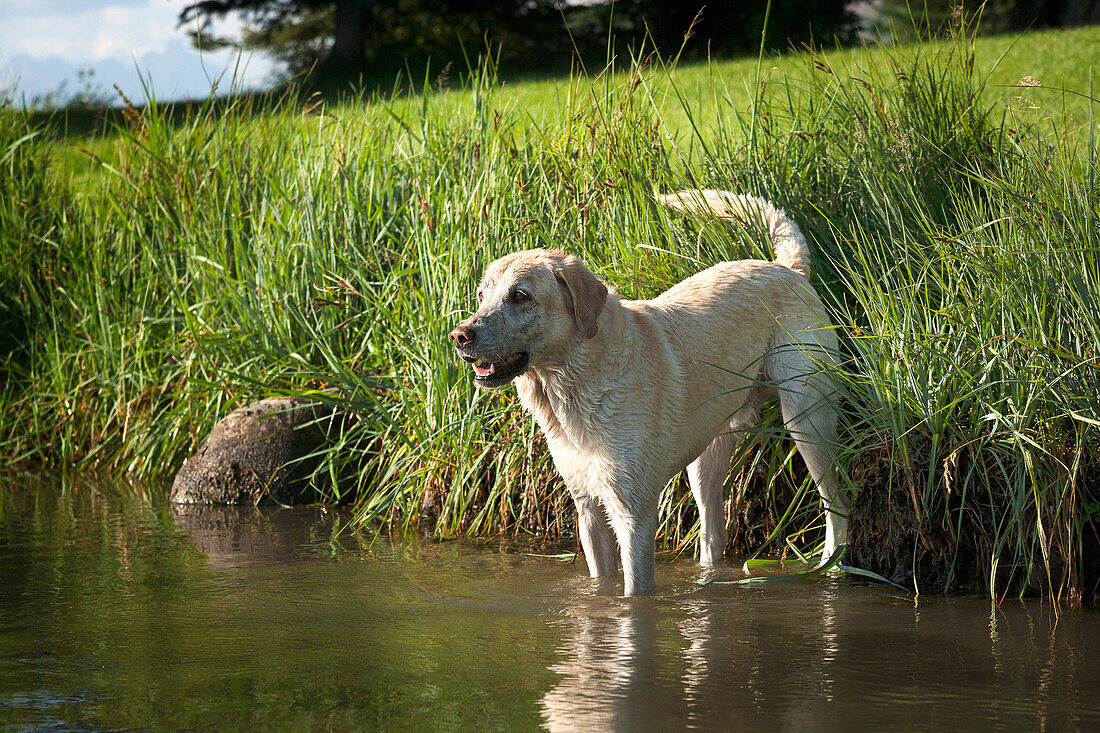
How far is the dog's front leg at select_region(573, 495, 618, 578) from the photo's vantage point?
4910 mm

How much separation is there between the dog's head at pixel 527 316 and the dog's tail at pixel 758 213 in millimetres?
1543

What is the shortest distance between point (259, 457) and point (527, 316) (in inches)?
155

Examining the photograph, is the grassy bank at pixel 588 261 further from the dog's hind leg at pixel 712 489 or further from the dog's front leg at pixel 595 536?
the dog's front leg at pixel 595 536

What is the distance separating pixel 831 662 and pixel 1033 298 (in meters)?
2.02

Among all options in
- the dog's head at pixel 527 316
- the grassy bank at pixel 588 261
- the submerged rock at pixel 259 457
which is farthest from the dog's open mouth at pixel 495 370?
the submerged rock at pixel 259 457

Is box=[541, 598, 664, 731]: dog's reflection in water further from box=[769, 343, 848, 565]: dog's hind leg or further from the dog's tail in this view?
the dog's tail

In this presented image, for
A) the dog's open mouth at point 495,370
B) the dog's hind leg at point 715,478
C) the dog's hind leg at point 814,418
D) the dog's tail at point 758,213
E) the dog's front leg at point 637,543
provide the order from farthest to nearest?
1. the dog's tail at point 758,213
2. the dog's hind leg at point 715,478
3. the dog's hind leg at point 814,418
4. the dog's front leg at point 637,543
5. the dog's open mouth at point 495,370

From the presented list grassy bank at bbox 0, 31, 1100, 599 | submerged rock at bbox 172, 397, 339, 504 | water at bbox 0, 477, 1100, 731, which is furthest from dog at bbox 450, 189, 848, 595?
submerged rock at bbox 172, 397, 339, 504

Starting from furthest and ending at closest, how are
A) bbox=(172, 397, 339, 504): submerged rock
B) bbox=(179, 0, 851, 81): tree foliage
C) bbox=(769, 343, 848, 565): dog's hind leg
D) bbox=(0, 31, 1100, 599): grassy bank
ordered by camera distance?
1. bbox=(179, 0, 851, 81): tree foliage
2. bbox=(172, 397, 339, 504): submerged rock
3. bbox=(769, 343, 848, 565): dog's hind leg
4. bbox=(0, 31, 1100, 599): grassy bank

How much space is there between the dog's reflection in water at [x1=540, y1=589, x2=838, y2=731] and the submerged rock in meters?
3.45

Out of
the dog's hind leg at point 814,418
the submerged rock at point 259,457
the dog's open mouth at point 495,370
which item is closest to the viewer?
the dog's open mouth at point 495,370

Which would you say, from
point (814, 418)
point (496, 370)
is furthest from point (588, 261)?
point (496, 370)

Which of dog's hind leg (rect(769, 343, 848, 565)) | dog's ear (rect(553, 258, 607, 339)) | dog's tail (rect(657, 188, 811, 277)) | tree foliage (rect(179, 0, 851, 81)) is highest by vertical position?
tree foliage (rect(179, 0, 851, 81))

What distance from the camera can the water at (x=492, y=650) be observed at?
351 centimetres
